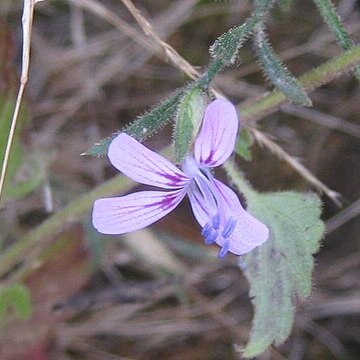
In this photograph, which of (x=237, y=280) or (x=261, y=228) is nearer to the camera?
(x=261, y=228)

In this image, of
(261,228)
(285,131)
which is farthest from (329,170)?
(261,228)

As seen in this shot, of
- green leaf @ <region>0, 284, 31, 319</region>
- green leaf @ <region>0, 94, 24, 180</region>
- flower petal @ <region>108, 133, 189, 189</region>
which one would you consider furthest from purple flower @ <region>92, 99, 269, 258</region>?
green leaf @ <region>0, 284, 31, 319</region>

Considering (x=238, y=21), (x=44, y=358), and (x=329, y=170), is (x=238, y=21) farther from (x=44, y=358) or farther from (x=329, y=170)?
(x=44, y=358)

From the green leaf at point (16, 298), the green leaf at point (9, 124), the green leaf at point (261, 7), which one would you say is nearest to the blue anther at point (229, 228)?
the green leaf at point (261, 7)

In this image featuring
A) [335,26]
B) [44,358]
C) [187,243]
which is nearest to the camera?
[335,26]

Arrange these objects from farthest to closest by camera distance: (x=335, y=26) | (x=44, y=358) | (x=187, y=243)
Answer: (x=187, y=243) → (x=44, y=358) → (x=335, y=26)

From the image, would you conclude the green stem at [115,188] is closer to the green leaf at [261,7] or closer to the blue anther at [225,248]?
the green leaf at [261,7]

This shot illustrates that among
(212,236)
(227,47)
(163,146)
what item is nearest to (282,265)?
(212,236)
